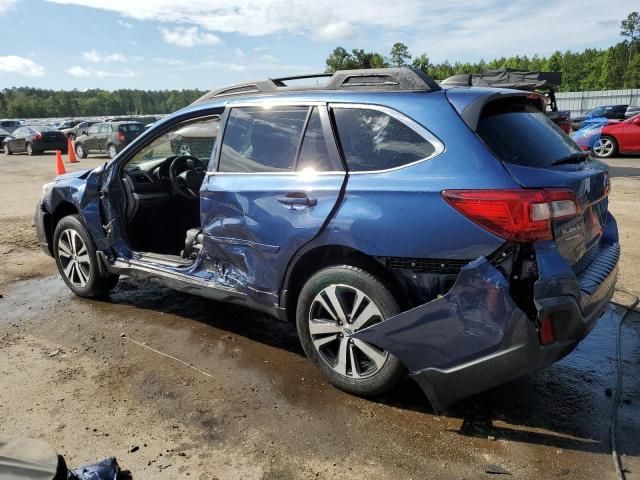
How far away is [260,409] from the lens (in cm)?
318

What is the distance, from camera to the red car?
49.3 feet

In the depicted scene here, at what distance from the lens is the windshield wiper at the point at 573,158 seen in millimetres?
2957

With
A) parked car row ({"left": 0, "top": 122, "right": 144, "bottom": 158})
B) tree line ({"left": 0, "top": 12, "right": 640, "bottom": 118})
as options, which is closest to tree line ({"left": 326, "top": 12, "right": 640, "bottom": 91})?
tree line ({"left": 0, "top": 12, "right": 640, "bottom": 118})

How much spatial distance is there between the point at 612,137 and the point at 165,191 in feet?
46.8

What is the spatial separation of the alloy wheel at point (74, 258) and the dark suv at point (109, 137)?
16.9 metres

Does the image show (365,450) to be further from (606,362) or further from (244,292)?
(606,362)

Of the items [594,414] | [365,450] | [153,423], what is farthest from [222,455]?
[594,414]

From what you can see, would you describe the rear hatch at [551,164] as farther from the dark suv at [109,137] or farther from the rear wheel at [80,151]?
the rear wheel at [80,151]

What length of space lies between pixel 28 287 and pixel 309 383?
3722 millimetres

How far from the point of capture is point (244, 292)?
146 inches

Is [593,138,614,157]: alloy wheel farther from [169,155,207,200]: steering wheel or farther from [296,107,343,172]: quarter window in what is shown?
[296,107,343,172]: quarter window

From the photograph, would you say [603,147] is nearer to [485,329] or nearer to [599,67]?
[485,329]

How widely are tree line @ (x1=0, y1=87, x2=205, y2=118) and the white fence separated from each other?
73981mm

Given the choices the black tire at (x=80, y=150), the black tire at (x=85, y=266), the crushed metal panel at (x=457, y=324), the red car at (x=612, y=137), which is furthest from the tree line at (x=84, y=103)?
the crushed metal panel at (x=457, y=324)
